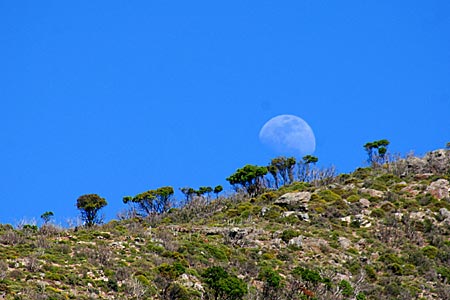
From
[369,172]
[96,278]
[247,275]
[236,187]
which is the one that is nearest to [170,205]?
[236,187]

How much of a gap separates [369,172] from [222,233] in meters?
28.8

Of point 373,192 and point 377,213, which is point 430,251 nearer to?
point 377,213

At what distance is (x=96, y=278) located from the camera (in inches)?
1345

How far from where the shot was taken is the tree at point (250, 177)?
78.7m

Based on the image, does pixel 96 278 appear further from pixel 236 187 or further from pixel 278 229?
pixel 236 187

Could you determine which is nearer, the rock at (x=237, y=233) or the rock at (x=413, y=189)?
the rock at (x=237, y=233)

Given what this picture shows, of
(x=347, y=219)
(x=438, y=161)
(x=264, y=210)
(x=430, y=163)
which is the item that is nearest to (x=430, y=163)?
(x=430, y=163)

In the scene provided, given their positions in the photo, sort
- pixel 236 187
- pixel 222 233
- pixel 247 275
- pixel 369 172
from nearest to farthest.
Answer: pixel 247 275 → pixel 222 233 → pixel 369 172 → pixel 236 187

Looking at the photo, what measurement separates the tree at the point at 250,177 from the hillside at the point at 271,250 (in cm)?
959

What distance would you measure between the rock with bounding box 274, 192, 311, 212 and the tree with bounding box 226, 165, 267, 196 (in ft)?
50.5

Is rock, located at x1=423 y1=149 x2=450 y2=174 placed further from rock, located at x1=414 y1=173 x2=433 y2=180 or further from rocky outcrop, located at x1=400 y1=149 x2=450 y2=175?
rock, located at x1=414 y1=173 x2=433 y2=180

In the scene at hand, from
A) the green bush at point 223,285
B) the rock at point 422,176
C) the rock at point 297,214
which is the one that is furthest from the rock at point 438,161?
the green bush at point 223,285

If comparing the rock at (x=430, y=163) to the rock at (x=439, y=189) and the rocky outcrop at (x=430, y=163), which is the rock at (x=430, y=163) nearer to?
the rocky outcrop at (x=430, y=163)

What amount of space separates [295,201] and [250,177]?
1810cm
